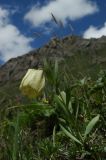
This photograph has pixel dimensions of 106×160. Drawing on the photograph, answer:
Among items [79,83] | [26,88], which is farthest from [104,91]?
[26,88]

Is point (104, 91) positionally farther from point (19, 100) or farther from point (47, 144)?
point (19, 100)

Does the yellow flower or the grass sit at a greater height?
the yellow flower

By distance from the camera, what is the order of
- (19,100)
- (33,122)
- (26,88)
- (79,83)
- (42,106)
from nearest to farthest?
(26,88) < (42,106) < (79,83) < (33,122) < (19,100)

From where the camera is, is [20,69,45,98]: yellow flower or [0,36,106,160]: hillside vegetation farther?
[0,36,106,160]: hillside vegetation

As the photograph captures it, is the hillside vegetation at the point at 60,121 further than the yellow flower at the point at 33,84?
Yes
